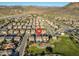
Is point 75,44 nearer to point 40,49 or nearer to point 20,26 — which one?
point 40,49

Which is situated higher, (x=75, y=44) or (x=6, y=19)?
(x=6, y=19)

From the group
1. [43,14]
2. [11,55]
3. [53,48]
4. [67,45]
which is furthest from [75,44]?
[11,55]

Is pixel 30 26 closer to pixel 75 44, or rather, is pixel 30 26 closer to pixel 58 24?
pixel 58 24

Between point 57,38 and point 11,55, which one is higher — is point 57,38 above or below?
above

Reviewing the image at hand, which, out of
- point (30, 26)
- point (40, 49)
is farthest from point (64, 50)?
point (30, 26)

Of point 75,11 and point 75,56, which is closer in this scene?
point 75,56

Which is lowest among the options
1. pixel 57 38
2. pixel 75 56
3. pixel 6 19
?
→ pixel 75 56
